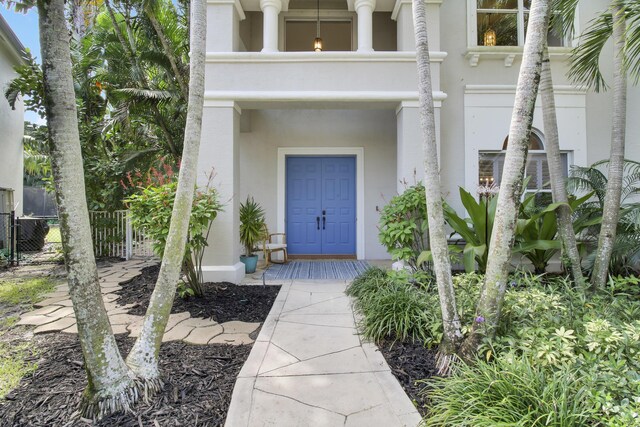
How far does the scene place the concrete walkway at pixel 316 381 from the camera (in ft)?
7.11

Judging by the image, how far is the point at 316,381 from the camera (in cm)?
262

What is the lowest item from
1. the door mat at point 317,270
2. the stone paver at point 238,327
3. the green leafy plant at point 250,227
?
the stone paver at point 238,327

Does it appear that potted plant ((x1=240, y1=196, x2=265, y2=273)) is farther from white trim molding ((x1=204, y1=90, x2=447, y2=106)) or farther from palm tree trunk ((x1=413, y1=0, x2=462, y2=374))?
palm tree trunk ((x1=413, y1=0, x2=462, y2=374))

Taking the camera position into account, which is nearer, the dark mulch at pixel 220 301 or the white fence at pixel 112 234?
the dark mulch at pixel 220 301

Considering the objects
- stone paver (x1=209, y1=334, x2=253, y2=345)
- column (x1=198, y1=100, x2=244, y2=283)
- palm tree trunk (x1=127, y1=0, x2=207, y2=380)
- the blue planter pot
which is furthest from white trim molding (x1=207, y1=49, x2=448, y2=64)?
stone paver (x1=209, y1=334, x2=253, y2=345)

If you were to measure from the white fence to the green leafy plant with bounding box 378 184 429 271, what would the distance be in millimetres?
6147

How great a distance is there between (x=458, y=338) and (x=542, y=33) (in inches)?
97.8

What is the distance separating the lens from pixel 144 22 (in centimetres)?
713

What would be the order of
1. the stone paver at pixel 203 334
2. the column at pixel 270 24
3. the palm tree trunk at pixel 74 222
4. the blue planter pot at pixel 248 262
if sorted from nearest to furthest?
the palm tree trunk at pixel 74 222, the stone paver at pixel 203 334, the column at pixel 270 24, the blue planter pot at pixel 248 262

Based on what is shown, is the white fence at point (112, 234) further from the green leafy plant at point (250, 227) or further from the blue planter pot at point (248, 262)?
the blue planter pot at point (248, 262)

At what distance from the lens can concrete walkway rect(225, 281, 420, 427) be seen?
7.11 feet

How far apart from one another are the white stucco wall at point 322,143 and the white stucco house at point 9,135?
7.70m

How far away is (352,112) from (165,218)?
4.94 m

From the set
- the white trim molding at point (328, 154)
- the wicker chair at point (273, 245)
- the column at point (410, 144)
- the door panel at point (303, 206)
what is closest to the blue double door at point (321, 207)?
the door panel at point (303, 206)
